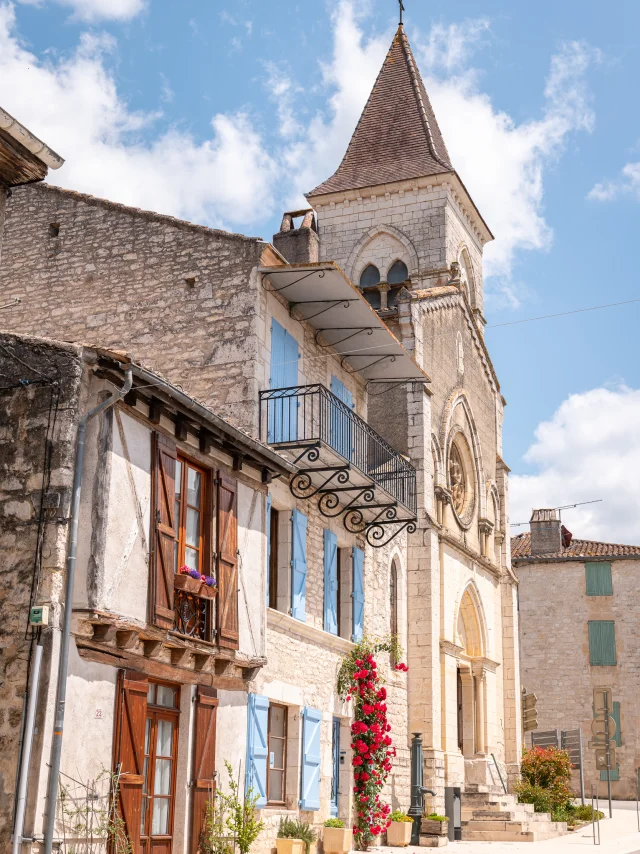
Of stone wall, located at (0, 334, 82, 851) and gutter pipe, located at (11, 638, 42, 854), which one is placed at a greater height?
stone wall, located at (0, 334, 82, 851)

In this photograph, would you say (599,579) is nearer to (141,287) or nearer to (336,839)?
(336,839)

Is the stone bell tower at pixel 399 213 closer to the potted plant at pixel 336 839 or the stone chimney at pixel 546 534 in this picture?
the stone chimney at pixel 546 534

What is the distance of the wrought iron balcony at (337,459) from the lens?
1422 cm

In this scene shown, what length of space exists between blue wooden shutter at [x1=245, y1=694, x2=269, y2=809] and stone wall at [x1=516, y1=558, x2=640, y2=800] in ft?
77.9

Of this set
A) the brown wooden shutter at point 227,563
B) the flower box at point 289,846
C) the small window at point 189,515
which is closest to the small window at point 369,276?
the brown wooden shutter at point 227,563

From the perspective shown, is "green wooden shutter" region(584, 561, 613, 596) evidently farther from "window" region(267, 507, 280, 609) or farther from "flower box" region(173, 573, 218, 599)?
"flower box" region(173, 573, 218, 599)

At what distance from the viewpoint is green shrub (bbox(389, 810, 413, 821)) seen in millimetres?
17055

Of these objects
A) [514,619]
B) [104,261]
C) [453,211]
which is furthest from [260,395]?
[453,211]

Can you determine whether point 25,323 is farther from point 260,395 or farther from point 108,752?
point 108,752

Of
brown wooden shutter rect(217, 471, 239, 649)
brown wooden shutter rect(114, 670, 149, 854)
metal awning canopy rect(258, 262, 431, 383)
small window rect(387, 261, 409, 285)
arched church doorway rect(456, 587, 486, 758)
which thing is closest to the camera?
brown wooden shutter rect(114, 670, 149, 854)

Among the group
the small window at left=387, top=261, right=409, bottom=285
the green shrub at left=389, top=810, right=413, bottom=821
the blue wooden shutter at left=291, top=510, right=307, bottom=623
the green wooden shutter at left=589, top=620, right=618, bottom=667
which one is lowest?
the green shrub at left=389, top=810, right=413, bottom=821

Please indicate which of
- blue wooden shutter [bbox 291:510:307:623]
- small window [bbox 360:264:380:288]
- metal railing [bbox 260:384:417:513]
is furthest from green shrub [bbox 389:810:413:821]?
small window [bbox 360:264:380:288]

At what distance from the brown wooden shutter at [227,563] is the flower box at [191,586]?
375 mm

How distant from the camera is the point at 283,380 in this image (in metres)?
15.0
